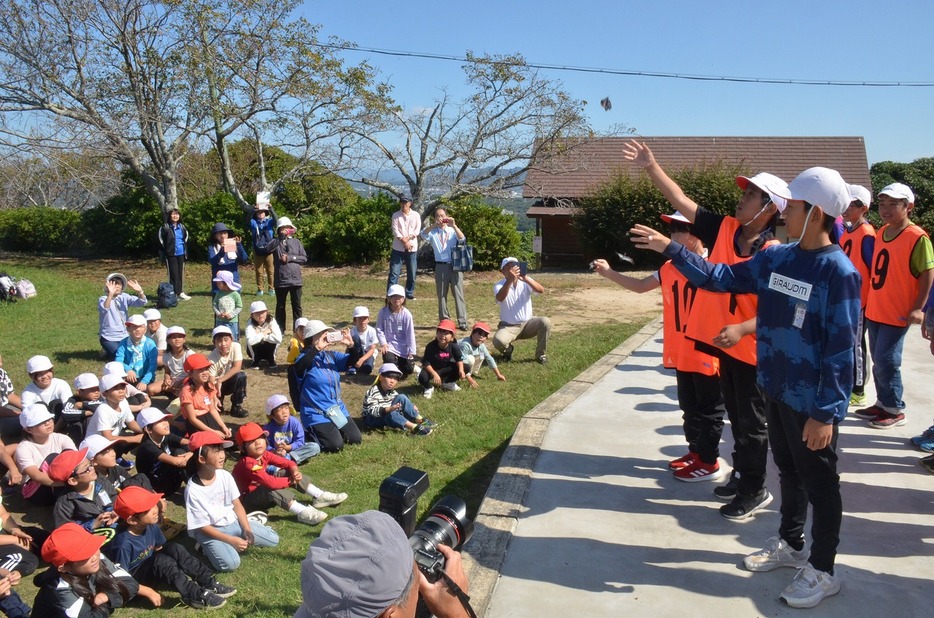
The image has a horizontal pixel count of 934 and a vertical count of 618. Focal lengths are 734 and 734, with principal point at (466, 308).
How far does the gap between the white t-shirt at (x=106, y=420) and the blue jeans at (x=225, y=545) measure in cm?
170

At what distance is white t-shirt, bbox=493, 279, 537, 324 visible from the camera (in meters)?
9.11

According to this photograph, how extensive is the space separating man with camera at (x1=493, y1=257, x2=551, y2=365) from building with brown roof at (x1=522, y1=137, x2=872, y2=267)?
38.5 feet

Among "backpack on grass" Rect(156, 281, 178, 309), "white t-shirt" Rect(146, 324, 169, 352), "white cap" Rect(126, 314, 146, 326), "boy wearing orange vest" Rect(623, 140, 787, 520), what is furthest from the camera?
"backpack on grass" Rect(156, 281, 178, 309)

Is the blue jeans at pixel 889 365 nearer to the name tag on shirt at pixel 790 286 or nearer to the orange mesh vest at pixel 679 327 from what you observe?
the orange mesh vest at pixel 679 327

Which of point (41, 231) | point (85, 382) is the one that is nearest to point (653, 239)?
point (85, 382)

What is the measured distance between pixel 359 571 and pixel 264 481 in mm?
3860

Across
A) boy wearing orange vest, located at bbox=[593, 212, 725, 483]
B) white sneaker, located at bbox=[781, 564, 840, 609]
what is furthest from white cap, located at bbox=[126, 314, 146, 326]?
white sneaker, located at bbox=[781, 564, 840, 609]

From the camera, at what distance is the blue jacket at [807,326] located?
9.72 feet

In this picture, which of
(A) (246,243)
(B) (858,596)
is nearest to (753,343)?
(B) (858,596)

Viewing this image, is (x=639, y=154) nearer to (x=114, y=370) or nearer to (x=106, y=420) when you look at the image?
(x=106, y=420)

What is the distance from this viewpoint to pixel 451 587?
2096 millimetres

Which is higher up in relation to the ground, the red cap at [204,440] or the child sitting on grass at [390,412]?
the red cap at [204,440]

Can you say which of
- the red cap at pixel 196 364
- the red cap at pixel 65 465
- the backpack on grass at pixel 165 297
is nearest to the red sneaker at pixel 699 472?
the red cap at pixel 65 465

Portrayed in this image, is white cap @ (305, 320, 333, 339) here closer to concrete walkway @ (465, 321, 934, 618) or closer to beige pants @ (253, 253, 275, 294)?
concrete walkway @ (465, 321, 934, 618)
